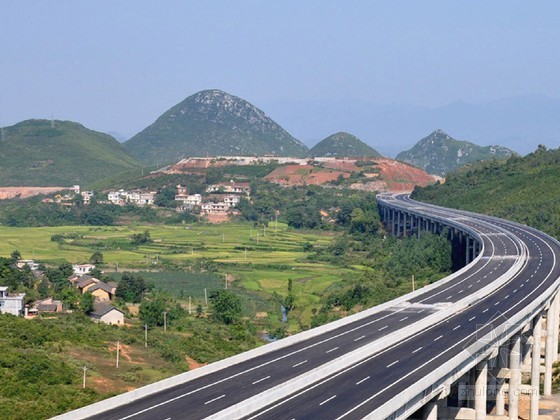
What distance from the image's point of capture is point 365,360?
39.7 meters

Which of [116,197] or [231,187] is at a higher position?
[231,187]

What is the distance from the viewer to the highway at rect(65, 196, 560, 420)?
32750 millimetres

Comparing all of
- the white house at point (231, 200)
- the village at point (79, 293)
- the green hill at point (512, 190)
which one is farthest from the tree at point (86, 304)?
the white house at point (231, 200)

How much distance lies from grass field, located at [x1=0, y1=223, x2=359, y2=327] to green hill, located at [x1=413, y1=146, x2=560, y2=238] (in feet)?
65.1

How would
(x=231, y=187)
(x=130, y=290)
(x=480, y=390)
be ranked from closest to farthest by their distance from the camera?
(x=480, y=390)
(x=130, y=290)
(x=231, y=187)

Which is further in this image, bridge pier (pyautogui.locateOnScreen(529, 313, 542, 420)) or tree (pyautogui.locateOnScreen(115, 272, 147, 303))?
tree (pyautogui.locateOnScreen(115, 272, 147, 303))

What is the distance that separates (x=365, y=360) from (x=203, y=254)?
74346 millimetres

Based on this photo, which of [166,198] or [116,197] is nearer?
[166,198]

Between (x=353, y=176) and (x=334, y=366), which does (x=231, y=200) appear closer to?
(x=353, y=176)

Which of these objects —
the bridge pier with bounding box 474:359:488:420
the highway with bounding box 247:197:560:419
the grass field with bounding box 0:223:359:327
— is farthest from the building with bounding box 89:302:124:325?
the bridge pier with bounding box 474:359:488:420

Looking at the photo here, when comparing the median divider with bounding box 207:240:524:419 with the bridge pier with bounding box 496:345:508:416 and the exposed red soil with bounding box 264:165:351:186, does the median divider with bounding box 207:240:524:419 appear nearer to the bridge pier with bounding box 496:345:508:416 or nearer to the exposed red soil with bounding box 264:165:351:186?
the bridge pier with bounding box 496:345:508:416

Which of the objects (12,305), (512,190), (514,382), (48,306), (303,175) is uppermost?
(303,175)

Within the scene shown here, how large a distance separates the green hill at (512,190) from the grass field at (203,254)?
19.9m

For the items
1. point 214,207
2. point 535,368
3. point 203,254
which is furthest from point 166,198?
point 535,368
